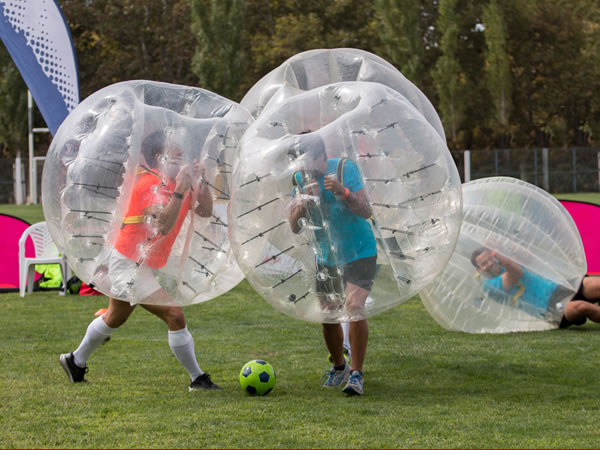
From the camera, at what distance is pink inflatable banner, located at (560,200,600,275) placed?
392 inches

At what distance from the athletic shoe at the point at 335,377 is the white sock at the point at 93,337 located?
4.96 feet

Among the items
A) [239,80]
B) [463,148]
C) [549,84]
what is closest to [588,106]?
[549,84]

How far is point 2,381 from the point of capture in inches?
252

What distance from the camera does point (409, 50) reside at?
3834 centimetres

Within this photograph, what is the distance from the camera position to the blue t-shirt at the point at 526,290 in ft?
25.8

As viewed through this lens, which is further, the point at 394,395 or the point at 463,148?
the point at 463,148

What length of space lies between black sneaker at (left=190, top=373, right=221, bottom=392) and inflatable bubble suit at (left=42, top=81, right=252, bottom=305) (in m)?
0.62

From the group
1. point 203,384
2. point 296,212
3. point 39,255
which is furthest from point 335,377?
point 39,255

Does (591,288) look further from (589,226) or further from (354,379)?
(354,379)

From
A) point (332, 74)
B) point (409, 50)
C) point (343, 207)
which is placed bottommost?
point (409, 50)

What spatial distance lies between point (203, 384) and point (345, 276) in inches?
56.7

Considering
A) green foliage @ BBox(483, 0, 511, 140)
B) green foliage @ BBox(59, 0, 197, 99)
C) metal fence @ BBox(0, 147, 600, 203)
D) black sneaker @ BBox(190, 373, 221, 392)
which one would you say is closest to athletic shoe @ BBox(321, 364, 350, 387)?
black sneaker @ BBox(190, 373, 221, 392)

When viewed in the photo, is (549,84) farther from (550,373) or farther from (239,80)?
(550,373)

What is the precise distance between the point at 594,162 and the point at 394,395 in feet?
114
